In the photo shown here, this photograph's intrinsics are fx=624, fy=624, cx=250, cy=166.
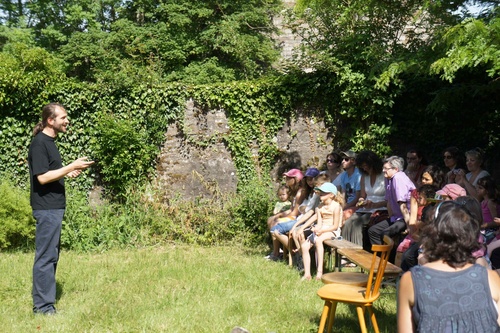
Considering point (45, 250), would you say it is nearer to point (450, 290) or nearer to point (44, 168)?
point (44, 168)

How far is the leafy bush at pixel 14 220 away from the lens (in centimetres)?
969

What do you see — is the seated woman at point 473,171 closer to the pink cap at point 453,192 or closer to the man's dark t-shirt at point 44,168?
the pink cap at point 453,192

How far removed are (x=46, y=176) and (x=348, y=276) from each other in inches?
112

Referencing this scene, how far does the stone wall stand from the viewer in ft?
37.0

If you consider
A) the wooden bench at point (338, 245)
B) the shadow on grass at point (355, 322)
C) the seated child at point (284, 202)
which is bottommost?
the shadow on grass at point (355, 322)

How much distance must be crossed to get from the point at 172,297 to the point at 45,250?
1.48 m

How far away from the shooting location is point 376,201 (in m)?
8.48

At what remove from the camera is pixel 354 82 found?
413 inches

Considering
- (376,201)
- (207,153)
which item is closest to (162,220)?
(207,153)

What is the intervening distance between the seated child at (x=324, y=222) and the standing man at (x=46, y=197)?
3.10m

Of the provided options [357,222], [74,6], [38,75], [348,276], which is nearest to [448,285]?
[348,276]

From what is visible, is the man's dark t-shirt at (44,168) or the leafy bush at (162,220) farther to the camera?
the leafy bush at (162,220)

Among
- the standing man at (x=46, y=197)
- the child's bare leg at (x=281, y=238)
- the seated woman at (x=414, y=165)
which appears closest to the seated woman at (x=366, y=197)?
the seated woman at (x=414, y=165)

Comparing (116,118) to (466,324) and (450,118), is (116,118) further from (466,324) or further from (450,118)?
(466,324)
